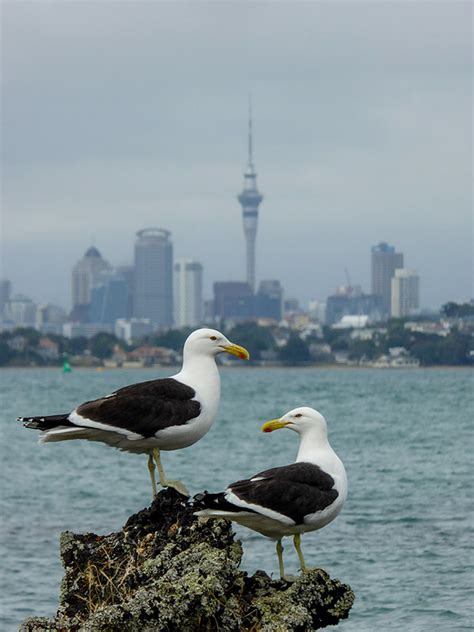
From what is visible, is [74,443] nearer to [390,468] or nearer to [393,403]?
[390,468]

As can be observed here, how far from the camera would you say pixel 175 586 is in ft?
26.2

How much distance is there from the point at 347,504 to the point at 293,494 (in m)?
20.0

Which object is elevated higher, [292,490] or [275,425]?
[275,425]

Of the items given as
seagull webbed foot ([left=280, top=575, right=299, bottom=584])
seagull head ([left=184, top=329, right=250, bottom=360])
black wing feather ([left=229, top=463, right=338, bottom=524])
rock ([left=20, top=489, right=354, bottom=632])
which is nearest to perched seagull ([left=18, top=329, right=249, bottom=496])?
seagull head ([left=184, top=329, right=250, bottom=360])

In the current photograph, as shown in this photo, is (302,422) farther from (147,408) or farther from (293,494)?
(147,408)

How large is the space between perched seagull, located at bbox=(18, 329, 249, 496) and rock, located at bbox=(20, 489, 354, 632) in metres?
0.45

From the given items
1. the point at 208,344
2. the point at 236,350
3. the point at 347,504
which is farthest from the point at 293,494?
the point at 347,504

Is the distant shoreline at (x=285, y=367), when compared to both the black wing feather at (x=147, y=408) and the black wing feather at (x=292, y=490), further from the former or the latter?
the black wing feather at (x=292, y=490)

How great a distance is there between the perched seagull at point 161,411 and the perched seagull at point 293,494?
1.63 ft

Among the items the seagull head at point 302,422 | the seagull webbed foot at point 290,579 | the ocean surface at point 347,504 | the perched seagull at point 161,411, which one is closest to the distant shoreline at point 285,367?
the ocean surface at point 347,504

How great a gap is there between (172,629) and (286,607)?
0.67 meters

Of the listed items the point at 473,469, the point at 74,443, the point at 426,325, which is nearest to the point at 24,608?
the point at 473,469

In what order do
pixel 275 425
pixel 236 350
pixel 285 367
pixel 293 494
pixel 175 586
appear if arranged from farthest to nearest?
1. pixel 285 367
2. pixel 236 350
3. pixel 275 425
4. pixel 293 494
5. pixel 175 586

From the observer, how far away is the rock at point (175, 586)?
26.2 feet
